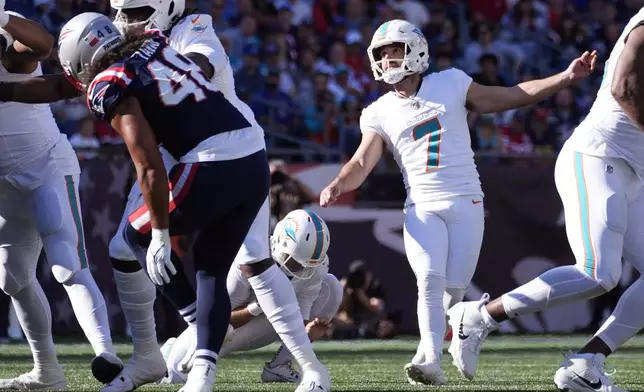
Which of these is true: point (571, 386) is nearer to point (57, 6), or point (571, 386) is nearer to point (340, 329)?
point (340, 329)

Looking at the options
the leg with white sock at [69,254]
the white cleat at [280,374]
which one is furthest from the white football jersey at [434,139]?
the leg with white sock at [69,254]

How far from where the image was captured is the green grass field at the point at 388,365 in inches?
239

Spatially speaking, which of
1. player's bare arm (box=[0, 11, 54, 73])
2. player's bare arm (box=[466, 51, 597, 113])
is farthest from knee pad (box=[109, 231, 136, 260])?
player's bare arm (box=[466, 51, 597, 113])

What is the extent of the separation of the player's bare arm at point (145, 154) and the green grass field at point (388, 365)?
56.1 inches

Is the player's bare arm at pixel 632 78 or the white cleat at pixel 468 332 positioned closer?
the player's bare arm at pixel 632 78

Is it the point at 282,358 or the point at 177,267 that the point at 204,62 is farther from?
the point at 282,358

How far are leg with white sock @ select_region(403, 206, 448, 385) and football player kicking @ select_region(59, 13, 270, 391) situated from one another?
1603 mm

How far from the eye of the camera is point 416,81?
6.97m

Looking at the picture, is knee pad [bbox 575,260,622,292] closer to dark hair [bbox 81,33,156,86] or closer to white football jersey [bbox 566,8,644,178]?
white football jersey [bbox 566,8,644,178]

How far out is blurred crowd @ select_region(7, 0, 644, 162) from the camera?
499 inches

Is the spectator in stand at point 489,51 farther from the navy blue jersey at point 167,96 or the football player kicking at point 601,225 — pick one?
the navy blue jersey at point 167,96

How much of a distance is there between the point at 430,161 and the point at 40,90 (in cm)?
215

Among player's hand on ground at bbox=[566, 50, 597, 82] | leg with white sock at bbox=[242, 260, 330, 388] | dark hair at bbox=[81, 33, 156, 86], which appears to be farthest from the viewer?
player's hand on ground at bbox=[566, 50, 597, 82]

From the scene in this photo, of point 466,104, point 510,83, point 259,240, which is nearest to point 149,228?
point 259,240
